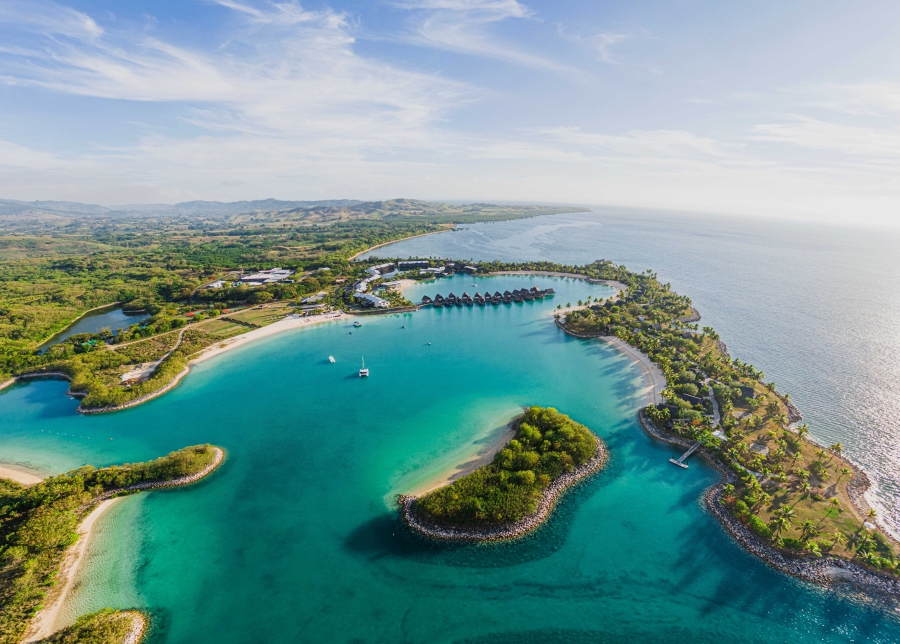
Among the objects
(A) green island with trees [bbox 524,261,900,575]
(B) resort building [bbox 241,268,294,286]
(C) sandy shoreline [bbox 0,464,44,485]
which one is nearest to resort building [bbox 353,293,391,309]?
(B) resort building [bbox 241,268,294,286]

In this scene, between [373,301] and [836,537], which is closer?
[836,537]

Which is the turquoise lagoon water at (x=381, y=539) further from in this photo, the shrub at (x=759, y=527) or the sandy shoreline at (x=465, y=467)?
the shrub at (x=759, y=527)

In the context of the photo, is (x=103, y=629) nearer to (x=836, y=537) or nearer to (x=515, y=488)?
(x=515, y=488)

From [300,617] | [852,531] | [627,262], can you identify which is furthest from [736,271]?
[300,617]

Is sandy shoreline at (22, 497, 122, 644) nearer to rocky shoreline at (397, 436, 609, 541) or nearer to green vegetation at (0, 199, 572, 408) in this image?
green vegetation at (0, 199, 572, 408)

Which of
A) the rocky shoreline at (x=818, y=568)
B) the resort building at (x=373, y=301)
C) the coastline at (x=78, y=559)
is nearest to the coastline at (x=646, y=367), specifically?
the rocky shoreline at (x=818, y=568)

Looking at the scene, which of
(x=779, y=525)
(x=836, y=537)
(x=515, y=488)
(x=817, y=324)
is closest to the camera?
(x=836, y=537)

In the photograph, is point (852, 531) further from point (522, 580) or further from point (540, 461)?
point (522, 580)

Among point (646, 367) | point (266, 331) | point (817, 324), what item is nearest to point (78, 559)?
point (266, 331)
